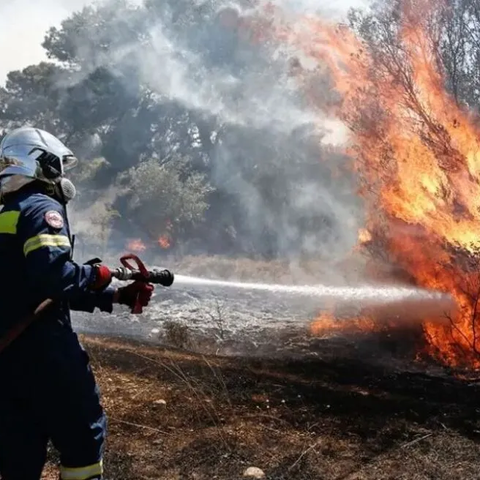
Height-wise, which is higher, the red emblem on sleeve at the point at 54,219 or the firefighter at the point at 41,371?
the red emblem on sleeve at the point at 54,219

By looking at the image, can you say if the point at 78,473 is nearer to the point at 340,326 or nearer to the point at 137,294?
the point at 137,294

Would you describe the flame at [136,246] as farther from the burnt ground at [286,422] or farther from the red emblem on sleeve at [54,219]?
the red emblem on sleeve at [54,219]

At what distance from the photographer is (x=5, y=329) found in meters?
2.95

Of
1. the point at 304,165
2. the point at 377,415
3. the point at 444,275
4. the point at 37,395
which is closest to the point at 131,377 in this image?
the point at 377,415

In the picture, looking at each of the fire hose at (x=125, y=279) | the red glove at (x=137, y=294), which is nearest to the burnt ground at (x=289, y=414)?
the red glove at (x=137, y=294)

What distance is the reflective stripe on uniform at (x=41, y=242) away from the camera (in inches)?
109

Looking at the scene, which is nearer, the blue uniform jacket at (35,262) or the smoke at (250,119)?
the blue uniform jacket at (35,262)

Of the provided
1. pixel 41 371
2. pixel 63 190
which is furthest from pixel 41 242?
pixel 41 371

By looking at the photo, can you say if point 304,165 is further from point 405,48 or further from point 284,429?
point 284,429

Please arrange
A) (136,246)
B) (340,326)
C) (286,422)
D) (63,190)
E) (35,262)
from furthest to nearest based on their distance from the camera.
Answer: (136,246), (340,326), (286,422), (63,190), (35,262)

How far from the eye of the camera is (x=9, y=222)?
2.94m

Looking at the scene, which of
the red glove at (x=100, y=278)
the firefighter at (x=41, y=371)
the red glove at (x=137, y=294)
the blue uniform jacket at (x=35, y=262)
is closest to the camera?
the blue uniform jacket at (x=35, y=262)

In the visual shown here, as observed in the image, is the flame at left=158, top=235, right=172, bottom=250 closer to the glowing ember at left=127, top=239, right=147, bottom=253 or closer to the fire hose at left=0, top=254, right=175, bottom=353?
the glowing ember at left=127, top=239, right=147, bottom=253

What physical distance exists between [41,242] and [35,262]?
115mm
